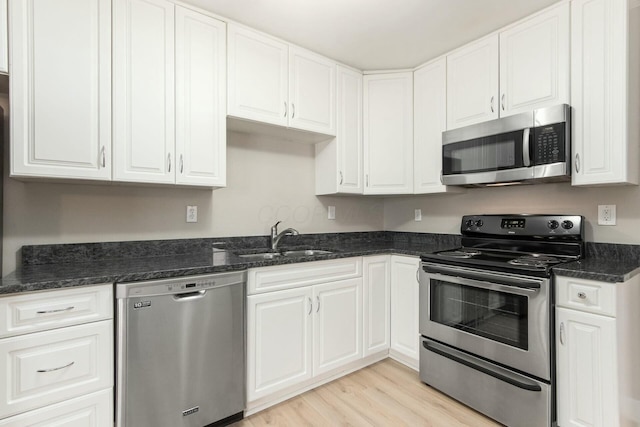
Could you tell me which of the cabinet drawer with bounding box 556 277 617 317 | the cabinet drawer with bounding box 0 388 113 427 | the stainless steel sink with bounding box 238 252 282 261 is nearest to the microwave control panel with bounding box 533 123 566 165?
the cabinet drawer with bounding box 556 277 617 317

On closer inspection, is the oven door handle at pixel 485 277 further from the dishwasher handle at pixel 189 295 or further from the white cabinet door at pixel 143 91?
the white cabinet door at pixel 143 91

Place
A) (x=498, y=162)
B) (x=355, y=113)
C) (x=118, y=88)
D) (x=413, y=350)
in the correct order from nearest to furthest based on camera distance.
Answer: (x=118, y=88) → (x=498, y=162) → (x=413, y=350) → (x=355, y=113)

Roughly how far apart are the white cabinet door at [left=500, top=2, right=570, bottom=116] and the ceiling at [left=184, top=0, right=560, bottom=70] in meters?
0.09

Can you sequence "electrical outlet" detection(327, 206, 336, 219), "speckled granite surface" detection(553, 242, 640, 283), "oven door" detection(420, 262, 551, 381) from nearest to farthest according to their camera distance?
"speckled granite surface" detection(553, 242, 640, 283)
"oven door" detection(420, 262, 551, 381)
"electrical outlet" detection(327, 206, 336, 219)

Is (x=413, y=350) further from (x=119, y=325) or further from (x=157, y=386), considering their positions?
(x=119, y=325)

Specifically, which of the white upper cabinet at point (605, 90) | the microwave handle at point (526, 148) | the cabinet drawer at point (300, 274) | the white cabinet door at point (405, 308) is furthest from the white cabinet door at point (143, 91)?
the white upper cabinet at point (605, 90)

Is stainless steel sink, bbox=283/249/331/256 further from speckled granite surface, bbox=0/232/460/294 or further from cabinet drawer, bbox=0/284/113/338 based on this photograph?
cabinet drawer, bbox=0/284/113/338

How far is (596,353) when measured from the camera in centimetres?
153

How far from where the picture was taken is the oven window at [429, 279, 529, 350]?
5.81 ft

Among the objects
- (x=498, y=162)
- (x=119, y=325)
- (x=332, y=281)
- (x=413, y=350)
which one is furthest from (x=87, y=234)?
(x=498, y=162)

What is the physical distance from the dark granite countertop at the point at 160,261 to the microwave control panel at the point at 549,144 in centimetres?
63

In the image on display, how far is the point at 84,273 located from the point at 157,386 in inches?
25.3

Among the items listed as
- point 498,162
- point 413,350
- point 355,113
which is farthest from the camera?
point 355,113

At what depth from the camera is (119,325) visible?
1462mm
